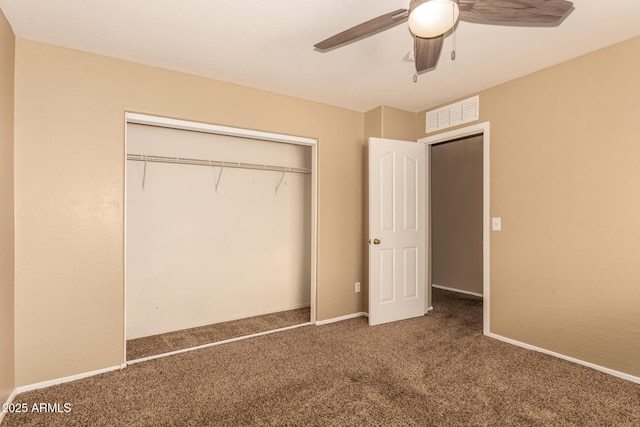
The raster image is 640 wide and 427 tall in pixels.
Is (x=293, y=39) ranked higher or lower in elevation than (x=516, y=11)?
higher

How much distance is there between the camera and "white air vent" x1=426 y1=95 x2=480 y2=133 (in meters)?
3.42

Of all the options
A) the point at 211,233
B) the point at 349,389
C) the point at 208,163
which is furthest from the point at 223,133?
the point at 349,389

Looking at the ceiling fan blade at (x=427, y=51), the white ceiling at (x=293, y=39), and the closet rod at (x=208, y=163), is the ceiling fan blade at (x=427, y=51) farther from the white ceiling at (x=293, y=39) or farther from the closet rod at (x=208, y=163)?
the closet rod at (x=208, y=163)

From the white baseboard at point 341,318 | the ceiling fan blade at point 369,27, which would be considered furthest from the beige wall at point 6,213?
the white baseboard at point 341,318

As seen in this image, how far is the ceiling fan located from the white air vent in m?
1.85

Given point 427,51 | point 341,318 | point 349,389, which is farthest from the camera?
point 341,318

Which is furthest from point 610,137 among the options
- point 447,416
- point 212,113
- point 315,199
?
point 212,113

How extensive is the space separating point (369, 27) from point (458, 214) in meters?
4.19

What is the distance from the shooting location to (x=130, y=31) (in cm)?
229

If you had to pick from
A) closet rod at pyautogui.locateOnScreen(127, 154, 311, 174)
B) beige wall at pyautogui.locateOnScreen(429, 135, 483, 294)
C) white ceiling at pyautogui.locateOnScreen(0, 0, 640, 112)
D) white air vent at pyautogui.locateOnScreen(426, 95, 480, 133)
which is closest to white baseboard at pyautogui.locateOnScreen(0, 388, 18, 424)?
closet rod at pyautogui.locateOnScreen(127, 154, 311, 174)

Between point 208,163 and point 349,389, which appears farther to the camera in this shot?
point 208,163

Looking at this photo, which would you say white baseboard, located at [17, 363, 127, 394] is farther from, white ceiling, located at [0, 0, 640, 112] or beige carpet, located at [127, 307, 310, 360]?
white ceiling, located at [0, 0, 640, 112]

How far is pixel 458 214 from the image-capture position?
17.4 feet

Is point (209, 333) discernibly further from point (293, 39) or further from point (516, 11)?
point (516, 11)
